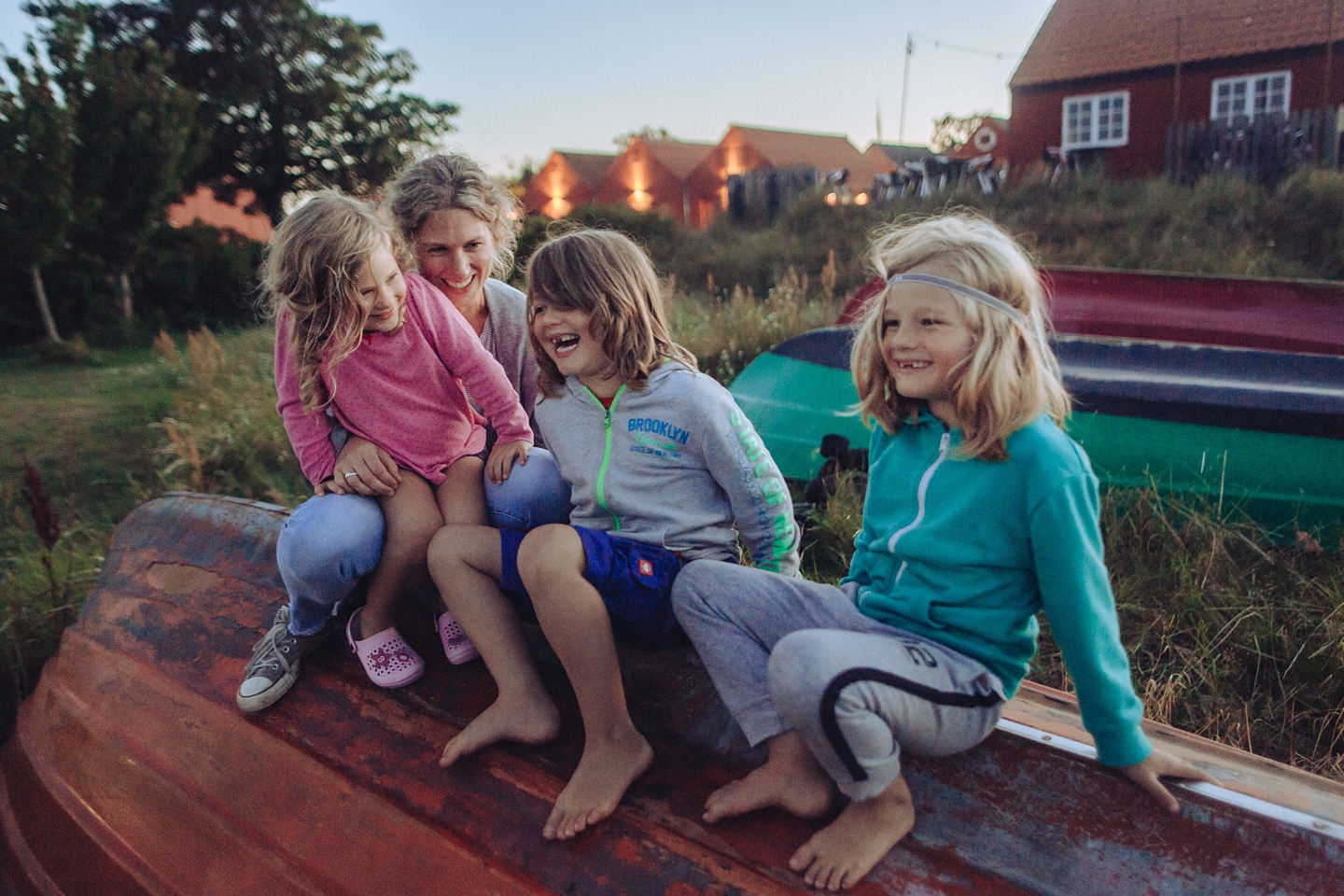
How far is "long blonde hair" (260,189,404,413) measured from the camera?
2.09 metres

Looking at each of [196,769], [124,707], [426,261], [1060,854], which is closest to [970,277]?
[1060,854]

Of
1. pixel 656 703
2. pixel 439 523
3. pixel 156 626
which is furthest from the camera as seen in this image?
pixel 156 626

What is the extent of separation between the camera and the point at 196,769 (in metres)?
2.02

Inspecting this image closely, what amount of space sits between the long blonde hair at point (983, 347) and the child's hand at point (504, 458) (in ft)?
3.21

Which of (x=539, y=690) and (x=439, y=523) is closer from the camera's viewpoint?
(x=539, y=690)

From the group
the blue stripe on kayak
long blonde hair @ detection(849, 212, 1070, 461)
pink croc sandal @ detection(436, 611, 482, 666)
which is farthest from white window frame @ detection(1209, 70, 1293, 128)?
pink croc sandal @ detection(436, 611, 482, 666)

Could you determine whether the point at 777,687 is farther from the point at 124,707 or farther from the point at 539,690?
the point at 124,707

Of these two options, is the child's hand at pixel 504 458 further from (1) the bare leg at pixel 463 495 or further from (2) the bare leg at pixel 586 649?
(2) the bare leg at pixel 586 649

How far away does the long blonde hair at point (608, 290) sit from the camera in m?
2.00

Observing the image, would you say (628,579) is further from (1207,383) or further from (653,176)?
(653,176)

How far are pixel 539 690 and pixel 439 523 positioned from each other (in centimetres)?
60

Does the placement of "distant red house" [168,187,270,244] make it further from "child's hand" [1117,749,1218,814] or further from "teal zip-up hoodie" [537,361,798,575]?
"child's hand" [1117,749,1218,814]

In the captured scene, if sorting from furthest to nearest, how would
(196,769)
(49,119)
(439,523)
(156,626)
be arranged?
(49,119) < (156,626) < (439,523) < (196,769)

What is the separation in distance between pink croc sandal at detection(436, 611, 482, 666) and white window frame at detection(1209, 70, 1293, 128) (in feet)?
56.1
